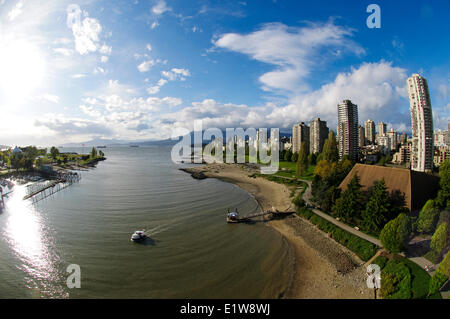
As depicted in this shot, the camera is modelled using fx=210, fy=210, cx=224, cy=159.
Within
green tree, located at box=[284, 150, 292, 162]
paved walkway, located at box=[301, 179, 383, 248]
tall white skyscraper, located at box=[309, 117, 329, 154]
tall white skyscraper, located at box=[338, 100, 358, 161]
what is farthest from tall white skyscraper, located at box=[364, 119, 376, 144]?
paved walkway, located at box=[301, 179, 383, 248]

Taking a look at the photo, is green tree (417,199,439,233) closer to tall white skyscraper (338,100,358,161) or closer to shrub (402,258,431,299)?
shrub (402,258,431,299)

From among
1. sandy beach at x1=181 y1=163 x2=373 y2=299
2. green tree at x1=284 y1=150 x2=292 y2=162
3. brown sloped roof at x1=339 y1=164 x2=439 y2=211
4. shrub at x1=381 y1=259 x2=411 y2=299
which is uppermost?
green tree at x1=284 y1=150 x2=292 y2=162

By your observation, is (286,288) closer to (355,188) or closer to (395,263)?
(395,263)

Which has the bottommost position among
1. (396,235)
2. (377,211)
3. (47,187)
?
(47,187)

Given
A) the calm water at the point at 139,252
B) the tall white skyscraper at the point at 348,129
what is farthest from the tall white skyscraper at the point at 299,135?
the calm water at the point at 139,252

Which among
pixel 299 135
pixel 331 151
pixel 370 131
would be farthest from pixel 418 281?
pixel 370 131

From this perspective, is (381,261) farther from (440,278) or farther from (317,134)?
(317,134)
